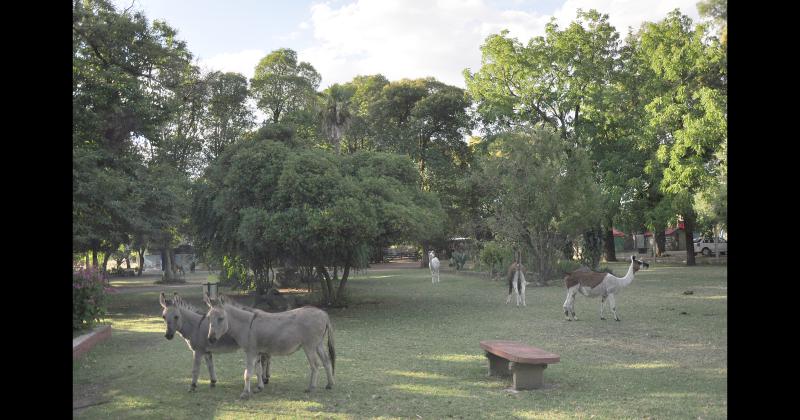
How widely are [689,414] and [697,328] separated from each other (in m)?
7.39

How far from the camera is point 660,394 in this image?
7938mm

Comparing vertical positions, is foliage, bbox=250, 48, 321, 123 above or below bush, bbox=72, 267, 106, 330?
above

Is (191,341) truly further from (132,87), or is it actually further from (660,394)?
(132,87)

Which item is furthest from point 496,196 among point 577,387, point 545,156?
point 577,387

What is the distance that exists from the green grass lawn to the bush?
70cm

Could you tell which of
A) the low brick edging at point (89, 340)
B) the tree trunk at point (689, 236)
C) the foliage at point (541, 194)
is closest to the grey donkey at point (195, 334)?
the low brick edging at point (89, 340)

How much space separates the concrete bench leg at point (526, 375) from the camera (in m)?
8.33

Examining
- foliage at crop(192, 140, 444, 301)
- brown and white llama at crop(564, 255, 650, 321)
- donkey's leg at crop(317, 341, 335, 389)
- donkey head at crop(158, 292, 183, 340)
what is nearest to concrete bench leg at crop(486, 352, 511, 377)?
donkey's leg at crop(317, 341, 335, 389)

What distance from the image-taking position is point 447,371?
32.1 feet

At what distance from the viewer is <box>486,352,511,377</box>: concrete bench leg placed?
30.6 ft

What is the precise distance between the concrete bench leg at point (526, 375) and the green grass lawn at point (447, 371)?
160mm

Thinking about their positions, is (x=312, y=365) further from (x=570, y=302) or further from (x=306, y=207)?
(x=570, y=302)

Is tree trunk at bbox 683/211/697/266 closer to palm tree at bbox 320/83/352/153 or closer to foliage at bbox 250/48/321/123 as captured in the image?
palm tree at bbox 320/83/352/153
